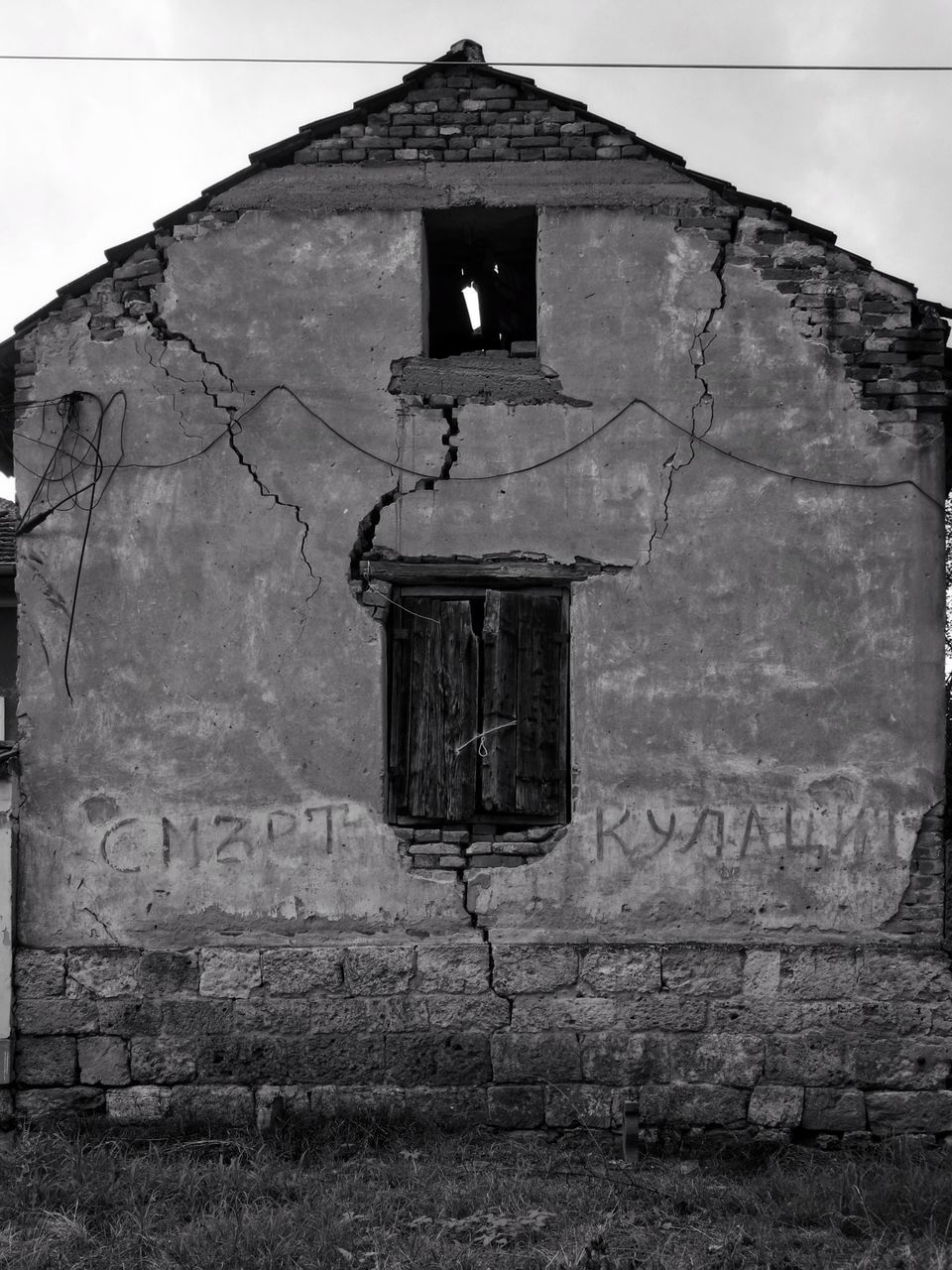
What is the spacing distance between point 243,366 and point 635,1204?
4.47 m

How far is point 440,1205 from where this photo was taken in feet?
15.1

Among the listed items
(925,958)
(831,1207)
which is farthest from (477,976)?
(925,958)

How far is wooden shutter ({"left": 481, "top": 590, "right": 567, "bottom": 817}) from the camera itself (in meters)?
5.76

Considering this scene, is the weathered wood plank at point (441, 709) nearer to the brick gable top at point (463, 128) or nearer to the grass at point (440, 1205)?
the grass at point (440, 1205)

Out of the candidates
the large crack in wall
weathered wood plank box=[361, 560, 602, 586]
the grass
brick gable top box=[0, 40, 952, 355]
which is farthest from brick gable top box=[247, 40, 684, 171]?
the grass

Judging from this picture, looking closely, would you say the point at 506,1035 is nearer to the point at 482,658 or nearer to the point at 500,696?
the point at 500,696

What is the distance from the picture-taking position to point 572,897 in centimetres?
567

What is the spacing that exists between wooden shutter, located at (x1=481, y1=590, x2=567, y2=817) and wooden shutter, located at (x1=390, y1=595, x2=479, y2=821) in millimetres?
96

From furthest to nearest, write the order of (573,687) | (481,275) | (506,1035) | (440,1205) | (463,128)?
(481,275) < (463,128) < (573,687) < (506,1035) < (440,1205)

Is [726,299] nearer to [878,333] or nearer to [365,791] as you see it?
[878,333]

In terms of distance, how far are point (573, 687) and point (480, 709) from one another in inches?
19.9

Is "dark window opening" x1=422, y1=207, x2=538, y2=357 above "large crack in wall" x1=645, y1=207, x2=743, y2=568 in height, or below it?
above

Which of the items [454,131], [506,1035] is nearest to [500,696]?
[506,1035]

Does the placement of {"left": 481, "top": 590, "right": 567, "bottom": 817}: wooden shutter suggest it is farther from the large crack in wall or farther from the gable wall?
the large crack in wall
